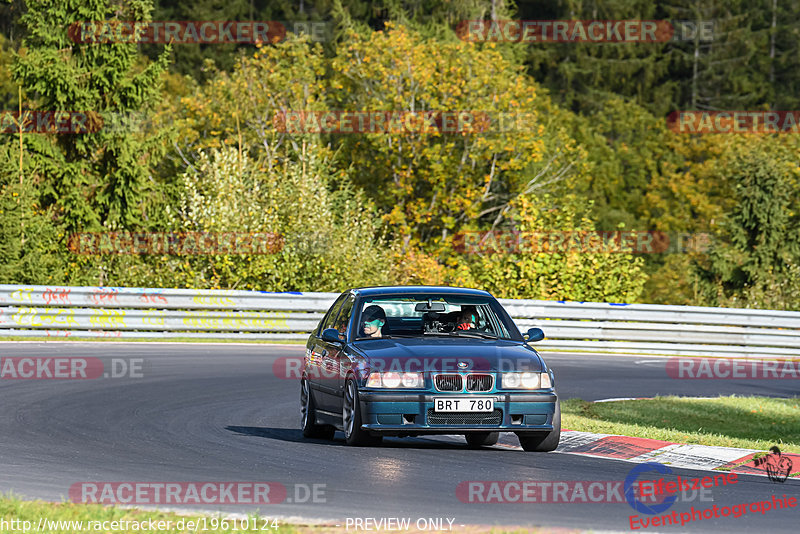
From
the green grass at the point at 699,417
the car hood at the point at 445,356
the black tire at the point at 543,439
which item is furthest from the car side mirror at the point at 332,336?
the green grass at the point at 699,417

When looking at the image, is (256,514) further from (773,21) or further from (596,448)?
(773,21)

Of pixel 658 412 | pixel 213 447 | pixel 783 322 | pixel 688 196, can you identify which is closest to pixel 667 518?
pixel 213 447

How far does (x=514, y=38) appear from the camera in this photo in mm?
63656

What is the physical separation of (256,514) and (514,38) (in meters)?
57.2

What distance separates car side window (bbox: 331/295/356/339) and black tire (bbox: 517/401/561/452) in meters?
2.02

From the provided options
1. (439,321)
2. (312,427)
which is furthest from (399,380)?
(312,427)

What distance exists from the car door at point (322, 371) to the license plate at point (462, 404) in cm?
131

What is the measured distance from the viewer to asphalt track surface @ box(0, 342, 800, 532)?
8.52m

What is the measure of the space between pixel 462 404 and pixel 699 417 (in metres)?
7.16

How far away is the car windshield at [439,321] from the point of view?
41.3 ft

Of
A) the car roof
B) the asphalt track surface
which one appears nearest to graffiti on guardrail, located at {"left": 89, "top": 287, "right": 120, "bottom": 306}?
the asphalt track surface

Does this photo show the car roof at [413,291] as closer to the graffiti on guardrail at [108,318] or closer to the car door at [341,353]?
the car door at [341,353]

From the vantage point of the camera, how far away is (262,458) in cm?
1103

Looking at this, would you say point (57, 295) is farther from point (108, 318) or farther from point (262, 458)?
point (262, 458)
